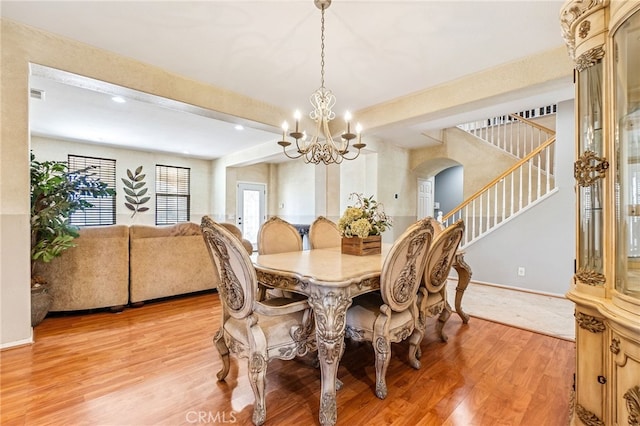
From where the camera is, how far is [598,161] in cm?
139

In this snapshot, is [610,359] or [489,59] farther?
[489,59]

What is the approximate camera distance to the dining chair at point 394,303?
169 cm

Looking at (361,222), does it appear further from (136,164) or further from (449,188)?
(449,188)

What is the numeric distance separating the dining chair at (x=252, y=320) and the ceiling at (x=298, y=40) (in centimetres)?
179

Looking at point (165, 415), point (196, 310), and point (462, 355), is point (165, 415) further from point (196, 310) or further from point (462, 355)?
point (462, 355)

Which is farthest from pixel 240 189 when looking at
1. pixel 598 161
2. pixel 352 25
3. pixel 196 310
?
pixel 598 161

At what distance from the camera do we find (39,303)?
2742mm

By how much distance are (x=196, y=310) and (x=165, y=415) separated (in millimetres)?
1867

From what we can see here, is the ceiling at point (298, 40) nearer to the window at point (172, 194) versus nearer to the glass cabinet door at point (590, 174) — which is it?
the glass cabinet door at point (590, 174)

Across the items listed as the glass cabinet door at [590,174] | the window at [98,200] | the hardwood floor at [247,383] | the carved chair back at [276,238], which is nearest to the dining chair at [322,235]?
the carved chair back at [276,238]

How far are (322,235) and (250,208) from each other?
18.6 ft

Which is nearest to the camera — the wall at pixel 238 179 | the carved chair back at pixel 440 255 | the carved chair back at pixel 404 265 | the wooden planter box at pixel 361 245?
the carved chair back at pixel 404 265

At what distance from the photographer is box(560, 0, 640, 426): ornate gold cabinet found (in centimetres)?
125

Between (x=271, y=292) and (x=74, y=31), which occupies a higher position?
(x=74, y=31)
